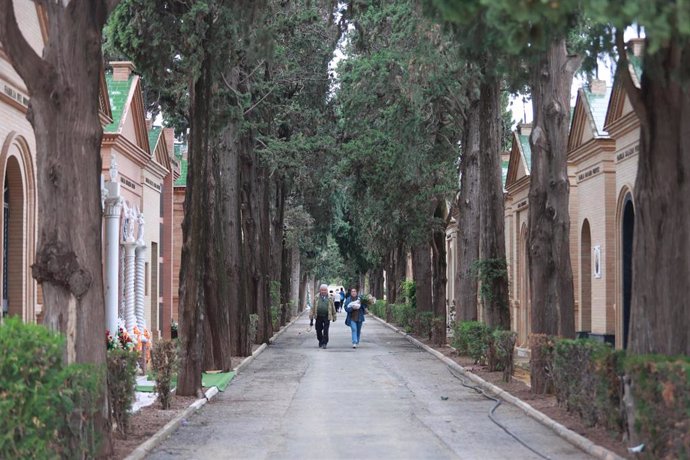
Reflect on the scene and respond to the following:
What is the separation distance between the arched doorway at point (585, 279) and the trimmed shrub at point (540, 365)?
956 centimetres

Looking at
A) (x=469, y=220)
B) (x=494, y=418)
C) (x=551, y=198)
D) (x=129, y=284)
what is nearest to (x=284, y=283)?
(x=469, y=220)

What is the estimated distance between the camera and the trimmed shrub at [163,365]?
1514 cm

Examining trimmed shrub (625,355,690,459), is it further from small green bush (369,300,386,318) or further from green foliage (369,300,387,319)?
small green bush (369,300,386,318)

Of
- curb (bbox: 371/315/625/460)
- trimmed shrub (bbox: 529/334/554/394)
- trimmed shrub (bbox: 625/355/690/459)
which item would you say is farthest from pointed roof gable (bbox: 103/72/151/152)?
trimmed shrub (bbox: 625/355/690/459)

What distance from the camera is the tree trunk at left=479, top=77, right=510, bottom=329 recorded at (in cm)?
2252

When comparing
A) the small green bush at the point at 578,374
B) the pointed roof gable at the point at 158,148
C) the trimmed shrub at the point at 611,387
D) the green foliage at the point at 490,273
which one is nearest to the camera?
the trimmed shrub at the point at 611,387

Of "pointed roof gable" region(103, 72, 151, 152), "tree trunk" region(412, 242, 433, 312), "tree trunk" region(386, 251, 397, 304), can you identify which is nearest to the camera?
"pointed roof gable" region(103, 72, 151, 152)

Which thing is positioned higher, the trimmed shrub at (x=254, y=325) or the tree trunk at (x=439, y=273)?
the tree trunk at (x=439, y=273)

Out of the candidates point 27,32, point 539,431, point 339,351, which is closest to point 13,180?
point 27,32

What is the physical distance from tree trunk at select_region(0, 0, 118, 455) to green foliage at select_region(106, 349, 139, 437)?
1206 mm

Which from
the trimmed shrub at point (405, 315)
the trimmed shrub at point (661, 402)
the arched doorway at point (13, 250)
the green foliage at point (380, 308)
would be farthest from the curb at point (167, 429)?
the green foliage at point (380, 308)

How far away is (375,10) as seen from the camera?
25078 millimetres

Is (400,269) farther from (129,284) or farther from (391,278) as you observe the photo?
(129,284)

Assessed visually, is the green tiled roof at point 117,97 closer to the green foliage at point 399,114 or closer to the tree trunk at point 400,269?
the green foliage at point 399,114
